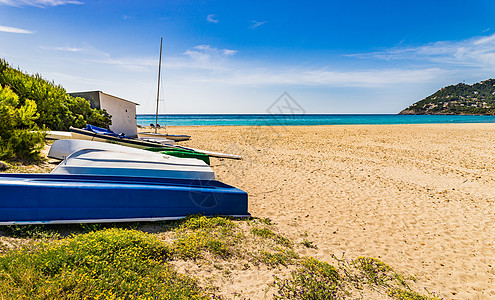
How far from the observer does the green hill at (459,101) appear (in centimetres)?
9769

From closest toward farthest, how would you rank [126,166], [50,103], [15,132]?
[126,166], [15,132], [50,103]

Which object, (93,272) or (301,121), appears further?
(301,121)

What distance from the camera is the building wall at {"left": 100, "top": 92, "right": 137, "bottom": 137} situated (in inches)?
607

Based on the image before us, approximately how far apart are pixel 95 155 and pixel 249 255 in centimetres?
438

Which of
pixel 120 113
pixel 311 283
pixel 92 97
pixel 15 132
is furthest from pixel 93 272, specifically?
pixel 120 113

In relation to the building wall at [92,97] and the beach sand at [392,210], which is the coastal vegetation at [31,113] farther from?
the beach sand at [392,210]

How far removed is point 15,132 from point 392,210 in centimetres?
1008

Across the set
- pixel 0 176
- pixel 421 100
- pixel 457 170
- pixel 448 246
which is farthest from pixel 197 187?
pixel 421 100

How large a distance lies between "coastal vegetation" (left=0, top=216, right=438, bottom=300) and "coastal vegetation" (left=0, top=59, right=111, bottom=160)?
4.25 metres

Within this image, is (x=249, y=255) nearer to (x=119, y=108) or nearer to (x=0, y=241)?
(x=0, y=241)

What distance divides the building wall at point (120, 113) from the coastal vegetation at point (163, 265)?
44.2ft

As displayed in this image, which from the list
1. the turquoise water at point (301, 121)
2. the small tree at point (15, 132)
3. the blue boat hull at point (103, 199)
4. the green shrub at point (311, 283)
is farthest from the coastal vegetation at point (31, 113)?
the turquoise water at point (301, 121)

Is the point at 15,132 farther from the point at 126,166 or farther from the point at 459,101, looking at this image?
the point at 459,101

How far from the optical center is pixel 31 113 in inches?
279
